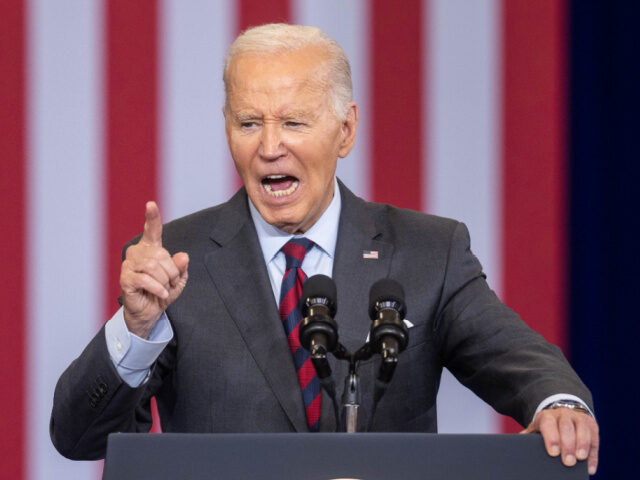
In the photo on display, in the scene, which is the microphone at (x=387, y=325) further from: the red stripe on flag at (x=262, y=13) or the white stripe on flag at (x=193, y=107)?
the red stripe on flag at (x=262, y=13)

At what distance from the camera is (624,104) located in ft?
10.2

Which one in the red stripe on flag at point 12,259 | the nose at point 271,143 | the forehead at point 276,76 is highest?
the forehead at point 276,76

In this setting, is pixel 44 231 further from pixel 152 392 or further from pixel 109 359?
pixel 109 359

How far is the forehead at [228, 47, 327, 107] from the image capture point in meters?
1.89

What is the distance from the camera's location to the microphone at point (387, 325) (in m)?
1.35

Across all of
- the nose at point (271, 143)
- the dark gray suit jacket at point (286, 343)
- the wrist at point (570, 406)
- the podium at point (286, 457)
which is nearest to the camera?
the podium at point (286, 457)

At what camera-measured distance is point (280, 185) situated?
196cm

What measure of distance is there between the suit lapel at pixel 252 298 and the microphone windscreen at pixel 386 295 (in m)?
0.44

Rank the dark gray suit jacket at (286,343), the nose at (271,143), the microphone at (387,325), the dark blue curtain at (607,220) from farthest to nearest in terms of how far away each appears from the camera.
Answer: the dark blue curtain at (607,220)
the nose at (271,143)
the dark gray suit jacket at (286,343)
the microphone at (387,325)

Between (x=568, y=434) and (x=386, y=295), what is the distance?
314 millimetres

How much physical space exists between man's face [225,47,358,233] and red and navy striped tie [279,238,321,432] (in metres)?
0.06

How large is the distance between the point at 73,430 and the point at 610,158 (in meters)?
2.06

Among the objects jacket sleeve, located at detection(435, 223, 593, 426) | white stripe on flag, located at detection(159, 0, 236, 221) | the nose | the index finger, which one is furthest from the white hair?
white stripe on flag, located at detection(159, 0, 236, 221)

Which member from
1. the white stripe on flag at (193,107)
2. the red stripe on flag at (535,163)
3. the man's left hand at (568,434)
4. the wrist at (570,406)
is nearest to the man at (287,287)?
the wrist at (570,406)
